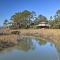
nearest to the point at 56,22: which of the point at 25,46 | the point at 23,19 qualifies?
the point at 23,19

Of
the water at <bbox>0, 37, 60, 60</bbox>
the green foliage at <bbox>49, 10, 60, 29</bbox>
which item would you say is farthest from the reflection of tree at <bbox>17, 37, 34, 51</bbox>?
the green foliage at <bbox>49, 10, 60, 29</bbox>

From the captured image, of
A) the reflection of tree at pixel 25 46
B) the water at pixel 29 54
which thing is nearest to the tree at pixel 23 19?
the reflection of tree at pixel 25 46

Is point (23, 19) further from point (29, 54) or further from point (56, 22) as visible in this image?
point (29, 54)

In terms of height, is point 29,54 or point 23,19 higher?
point 23,19

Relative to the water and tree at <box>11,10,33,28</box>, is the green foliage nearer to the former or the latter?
tree at <box>11,10,33,28</box>

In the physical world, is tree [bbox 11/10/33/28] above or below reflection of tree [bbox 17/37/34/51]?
above

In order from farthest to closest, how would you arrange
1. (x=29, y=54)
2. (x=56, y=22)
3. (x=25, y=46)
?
(x=56, y=22) < (x=25, y=46) < (x=29, y=54)

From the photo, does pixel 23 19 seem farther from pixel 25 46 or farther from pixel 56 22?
pixel 25 46

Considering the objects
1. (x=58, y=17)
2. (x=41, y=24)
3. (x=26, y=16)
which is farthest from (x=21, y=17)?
(x=58, y=17)

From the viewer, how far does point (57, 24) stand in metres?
46.2

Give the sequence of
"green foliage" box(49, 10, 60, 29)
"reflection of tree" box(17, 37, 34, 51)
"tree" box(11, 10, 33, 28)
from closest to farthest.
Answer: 1. "reflection of tree" box(17, 37, 34, 51)
2. "green foliage" box(49, 10, 60, 29)
3. "tree" box(11, 10, 33, 28)

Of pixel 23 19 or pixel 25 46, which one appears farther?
pixel 23 19

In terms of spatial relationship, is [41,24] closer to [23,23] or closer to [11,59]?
[23,23]

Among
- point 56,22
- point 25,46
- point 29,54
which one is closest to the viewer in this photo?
point 29,54
